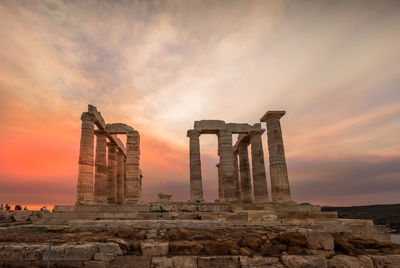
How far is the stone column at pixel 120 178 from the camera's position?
2950 cm

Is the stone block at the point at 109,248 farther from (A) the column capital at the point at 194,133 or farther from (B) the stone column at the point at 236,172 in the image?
(B) the stone column at the point at 236,172

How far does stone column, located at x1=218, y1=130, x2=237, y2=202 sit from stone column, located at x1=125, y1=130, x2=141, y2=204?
7871mm

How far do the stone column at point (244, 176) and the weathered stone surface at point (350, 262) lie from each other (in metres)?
20.5

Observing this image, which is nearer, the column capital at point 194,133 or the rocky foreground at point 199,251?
the rocky foreground at point 199,251

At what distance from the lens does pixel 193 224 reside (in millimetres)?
10492

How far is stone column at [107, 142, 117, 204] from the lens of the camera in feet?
91.2

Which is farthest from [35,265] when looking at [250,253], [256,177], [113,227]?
[256,177]

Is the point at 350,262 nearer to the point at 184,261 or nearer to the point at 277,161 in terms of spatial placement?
the point at 184,261

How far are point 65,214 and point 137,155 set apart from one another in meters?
9.07

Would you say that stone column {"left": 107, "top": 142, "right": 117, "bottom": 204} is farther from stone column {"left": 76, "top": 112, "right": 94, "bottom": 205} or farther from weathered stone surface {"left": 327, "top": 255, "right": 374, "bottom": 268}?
weathered stone surface {"left": 327, "top": 255, "right": 374, "bottom": 268}

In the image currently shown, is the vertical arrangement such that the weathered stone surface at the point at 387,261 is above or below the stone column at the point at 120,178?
below

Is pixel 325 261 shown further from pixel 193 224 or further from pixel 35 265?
pixel 35 265

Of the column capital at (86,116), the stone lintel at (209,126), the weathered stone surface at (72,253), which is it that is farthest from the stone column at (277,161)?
the weathered stone surface at (72,253)

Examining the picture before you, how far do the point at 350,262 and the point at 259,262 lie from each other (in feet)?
8.61
